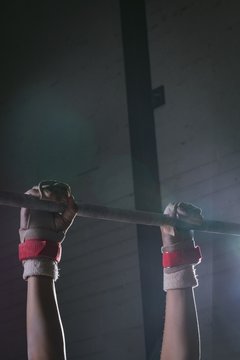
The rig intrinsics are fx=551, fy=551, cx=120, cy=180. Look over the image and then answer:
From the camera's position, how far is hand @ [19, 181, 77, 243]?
1514 millimetres

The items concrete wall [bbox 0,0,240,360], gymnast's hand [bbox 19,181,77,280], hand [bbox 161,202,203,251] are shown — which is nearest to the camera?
gymnast's hand [bbox 19,181,77,280]

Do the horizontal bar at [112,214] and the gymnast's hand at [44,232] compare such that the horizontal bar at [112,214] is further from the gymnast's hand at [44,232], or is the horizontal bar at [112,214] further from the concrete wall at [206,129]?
Result: the concrete wall at [206,129]

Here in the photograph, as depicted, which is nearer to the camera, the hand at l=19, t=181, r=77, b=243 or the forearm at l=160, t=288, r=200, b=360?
the hand at l=19, t=181, r=77, b=243

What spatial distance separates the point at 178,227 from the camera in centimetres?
186

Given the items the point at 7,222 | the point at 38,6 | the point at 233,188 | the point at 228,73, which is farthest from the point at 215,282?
the point at 38,6

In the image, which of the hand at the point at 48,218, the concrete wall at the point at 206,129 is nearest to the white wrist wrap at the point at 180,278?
the hand at the point at 48,218

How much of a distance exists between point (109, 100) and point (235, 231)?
207cm

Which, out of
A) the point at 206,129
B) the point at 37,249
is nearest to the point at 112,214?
the point at 37,249

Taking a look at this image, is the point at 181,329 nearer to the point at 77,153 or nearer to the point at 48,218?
the point at 48,218

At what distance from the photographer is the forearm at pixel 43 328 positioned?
1360 millimetres

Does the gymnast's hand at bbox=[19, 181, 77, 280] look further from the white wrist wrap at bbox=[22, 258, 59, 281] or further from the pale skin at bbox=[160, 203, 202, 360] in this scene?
the pale skin at bbox=[160, 203, 202, 360]

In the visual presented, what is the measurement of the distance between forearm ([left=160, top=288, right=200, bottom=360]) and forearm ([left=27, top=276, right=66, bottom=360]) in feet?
1.56

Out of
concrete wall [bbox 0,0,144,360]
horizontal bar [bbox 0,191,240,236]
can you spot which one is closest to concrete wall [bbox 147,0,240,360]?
concrete wall [bbox 0,0,144,360]

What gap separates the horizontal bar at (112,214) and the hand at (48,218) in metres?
0.03
